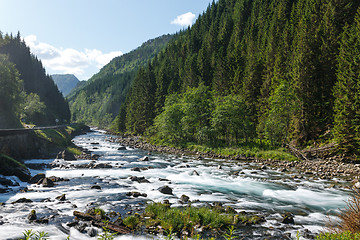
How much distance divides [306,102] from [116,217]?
37.8 metres

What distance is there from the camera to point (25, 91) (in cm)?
10769

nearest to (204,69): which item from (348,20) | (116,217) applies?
(348,20)

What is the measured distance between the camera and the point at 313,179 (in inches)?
861

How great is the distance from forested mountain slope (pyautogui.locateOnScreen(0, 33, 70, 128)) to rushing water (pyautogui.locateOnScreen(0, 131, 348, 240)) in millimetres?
31036

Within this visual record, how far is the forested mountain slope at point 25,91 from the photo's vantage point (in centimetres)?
4478

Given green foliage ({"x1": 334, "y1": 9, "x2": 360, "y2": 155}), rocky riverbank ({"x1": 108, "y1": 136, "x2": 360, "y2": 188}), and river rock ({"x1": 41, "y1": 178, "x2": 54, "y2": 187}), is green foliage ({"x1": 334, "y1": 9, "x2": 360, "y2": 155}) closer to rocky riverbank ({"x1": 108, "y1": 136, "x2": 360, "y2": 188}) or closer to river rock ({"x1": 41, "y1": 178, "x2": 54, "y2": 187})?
rocky riverbank ({"x1": 108, "y1": 136, "x2": 360, "y2": 188})

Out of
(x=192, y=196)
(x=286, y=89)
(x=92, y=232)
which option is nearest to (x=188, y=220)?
(x=92, y=232)

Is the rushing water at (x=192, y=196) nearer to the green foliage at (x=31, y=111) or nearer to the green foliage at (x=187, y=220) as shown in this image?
the green foliage at (x=187, y=220)

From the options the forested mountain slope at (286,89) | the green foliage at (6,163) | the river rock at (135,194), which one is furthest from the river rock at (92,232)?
the forested mountain slope at (286,89)

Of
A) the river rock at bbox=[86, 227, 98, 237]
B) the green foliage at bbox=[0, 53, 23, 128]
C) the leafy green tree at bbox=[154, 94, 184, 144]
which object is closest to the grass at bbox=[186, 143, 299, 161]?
the leafy green tree at bbox=[154, 94, 184, 144]

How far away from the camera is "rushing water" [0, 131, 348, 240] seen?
10.6m

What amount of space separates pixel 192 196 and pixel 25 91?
403 ft

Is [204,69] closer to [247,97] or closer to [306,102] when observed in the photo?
[247,97]

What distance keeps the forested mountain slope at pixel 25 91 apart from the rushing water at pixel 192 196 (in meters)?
31.0
